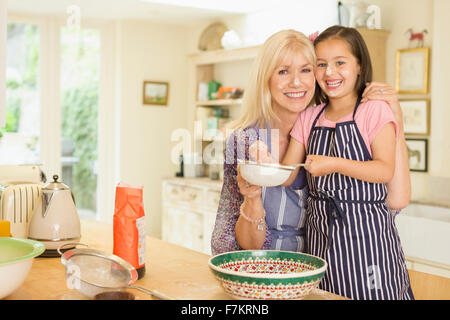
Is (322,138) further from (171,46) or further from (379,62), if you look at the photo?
(171,46)

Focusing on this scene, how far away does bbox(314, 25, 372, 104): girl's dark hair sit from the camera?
179cm

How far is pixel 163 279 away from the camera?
1529 mm

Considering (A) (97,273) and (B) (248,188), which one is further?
(B) (248,188)

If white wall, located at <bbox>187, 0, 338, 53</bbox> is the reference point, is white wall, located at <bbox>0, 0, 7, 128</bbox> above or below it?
below

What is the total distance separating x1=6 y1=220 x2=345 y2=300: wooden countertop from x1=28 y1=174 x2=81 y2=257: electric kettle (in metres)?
0.07

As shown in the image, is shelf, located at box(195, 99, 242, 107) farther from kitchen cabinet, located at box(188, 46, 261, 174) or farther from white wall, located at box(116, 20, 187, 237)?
white wall, located at box(116, 20, 187, 237)

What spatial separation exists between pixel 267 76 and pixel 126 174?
3.86 metres

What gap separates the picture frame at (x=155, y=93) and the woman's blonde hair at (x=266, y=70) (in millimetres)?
3748

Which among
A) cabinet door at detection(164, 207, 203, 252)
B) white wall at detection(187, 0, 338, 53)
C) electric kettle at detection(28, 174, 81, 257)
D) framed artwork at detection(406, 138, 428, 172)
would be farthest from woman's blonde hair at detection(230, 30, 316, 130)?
cabinet door at detection(164, 207, 203, 252)

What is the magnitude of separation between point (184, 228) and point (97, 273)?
3668mm

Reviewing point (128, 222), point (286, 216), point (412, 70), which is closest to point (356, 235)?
point (286, 216)

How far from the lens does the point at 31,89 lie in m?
5.16

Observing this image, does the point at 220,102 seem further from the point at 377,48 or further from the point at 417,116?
the point at 417,116
